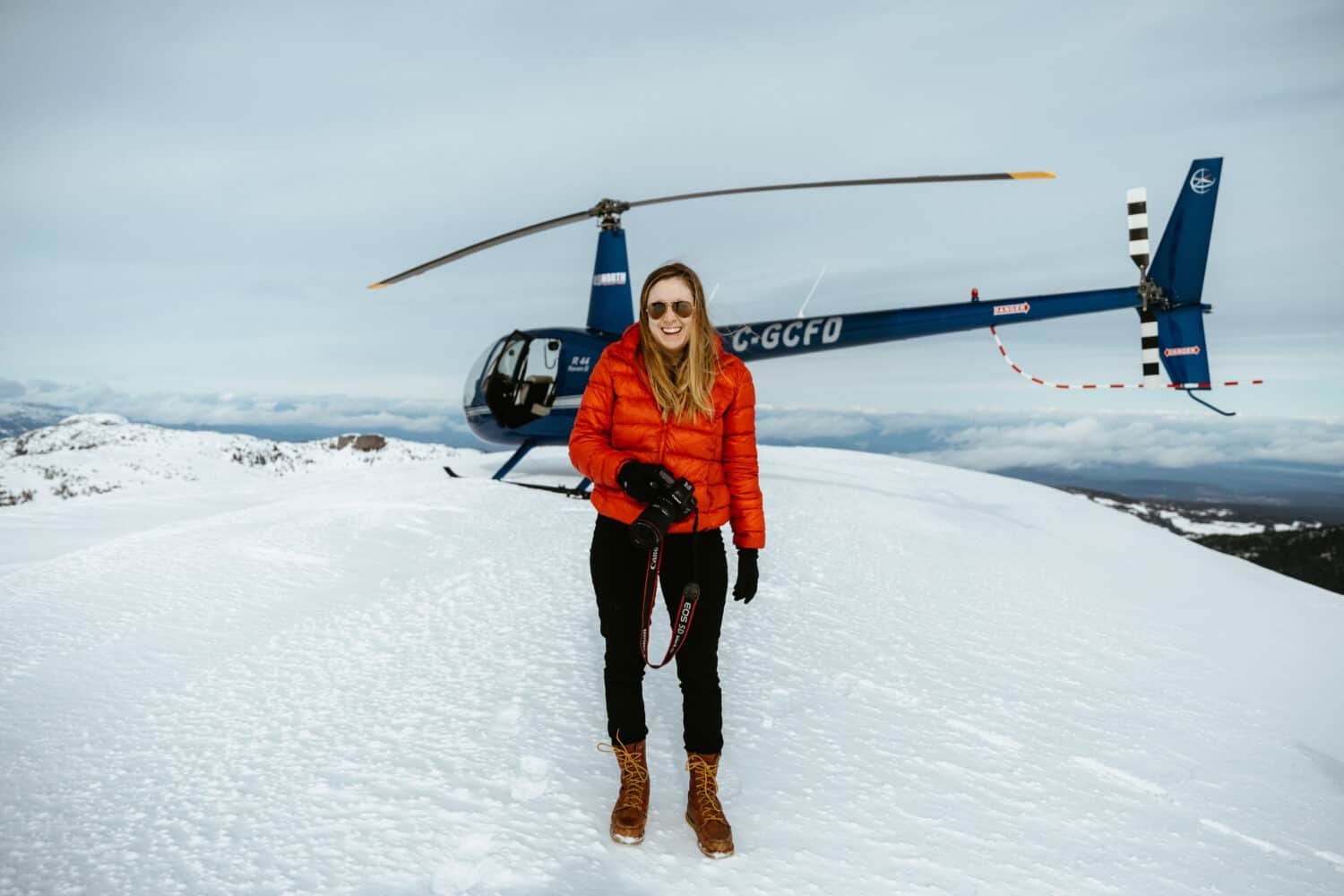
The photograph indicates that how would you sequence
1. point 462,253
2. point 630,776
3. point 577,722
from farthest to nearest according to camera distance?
point 462,253, point 577,722, point 630,776

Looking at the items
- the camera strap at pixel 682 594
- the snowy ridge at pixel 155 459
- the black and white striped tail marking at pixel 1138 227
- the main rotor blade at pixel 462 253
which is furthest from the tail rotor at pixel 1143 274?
the snowy ridge at pixel 155 459

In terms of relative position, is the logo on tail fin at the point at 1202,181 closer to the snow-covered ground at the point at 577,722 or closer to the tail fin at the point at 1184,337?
the tail fin at the point at 1184,337

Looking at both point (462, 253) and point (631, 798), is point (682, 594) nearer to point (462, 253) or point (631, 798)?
point (631, 798)

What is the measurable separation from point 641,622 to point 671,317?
39.3 inches

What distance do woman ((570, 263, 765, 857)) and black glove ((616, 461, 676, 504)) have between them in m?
0.05

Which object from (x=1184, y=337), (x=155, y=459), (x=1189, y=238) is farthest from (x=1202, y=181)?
(x=155, y=459)

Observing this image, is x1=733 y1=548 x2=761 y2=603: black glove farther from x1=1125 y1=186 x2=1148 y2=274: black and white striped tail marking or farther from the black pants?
x1=1125 y1=186 x2=1148 y2=274: black and white striped tail marking

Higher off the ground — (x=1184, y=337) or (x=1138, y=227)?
(x=1138, y=227)

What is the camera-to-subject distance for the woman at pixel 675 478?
2475mm

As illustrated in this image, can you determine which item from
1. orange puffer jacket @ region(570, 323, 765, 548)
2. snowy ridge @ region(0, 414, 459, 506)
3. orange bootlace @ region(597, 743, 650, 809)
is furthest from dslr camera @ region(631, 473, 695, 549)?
snowy ridge @ region(0, 414, 459, 506)

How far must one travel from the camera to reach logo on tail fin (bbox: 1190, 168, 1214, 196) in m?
8.34

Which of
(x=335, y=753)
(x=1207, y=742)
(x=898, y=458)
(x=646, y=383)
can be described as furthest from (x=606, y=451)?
(x=898, y=458)

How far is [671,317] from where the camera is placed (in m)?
2.47

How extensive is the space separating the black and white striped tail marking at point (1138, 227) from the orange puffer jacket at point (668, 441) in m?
7.71
